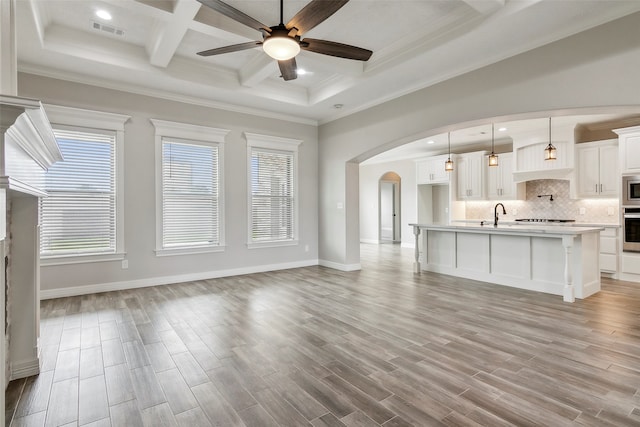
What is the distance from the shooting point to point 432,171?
31.2 ft

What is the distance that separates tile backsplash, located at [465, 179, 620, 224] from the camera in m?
6.56

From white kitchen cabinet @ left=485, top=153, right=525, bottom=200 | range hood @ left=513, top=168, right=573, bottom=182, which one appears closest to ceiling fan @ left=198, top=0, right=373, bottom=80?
range hood @ left=513, top=168, right=573, bottom=182

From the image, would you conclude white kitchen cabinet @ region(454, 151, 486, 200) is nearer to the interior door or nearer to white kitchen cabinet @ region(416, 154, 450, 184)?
white kitchen cabinet @ region(416, 154, 450, 184)

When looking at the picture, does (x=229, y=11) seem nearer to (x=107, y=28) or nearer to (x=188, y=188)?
(x=107, y=28)

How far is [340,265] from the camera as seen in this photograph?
662 centimetres

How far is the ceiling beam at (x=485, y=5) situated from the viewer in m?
3.11

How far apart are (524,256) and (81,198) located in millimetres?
6613

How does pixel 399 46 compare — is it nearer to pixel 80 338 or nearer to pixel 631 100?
pixel 631 100

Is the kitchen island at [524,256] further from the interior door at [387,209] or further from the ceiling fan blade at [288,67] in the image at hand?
the interior door at [387,209]

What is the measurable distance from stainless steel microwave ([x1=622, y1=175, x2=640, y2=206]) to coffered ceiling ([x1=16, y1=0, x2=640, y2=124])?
12.3 feet

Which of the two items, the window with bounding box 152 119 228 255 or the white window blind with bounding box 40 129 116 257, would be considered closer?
the white window blind with bounding box 40 129 116 257

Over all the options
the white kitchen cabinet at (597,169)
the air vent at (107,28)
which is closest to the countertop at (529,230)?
the white kitchen cabinet at (597,169)

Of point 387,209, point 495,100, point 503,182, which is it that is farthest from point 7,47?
point 387,209

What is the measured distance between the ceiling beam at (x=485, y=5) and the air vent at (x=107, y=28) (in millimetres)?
3963
